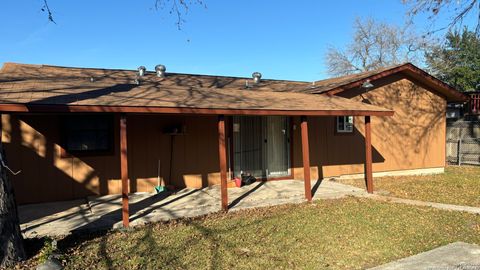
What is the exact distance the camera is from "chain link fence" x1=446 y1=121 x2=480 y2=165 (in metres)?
16.2

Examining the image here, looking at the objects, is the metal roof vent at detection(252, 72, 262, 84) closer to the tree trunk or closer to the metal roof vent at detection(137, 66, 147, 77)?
the metal roof vent at detection(137, 66, 147, 77)

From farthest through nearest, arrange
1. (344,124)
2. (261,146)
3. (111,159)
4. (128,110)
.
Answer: (344,124), (261,146), (111,159), (128,110)

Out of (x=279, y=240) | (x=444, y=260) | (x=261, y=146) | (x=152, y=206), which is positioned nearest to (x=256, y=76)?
(x=261, y=146)

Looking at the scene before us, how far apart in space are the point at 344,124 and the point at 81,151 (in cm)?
765

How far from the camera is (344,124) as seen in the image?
1200 centimetres

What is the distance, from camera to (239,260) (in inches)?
190

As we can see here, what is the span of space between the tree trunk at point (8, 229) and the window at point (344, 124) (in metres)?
9.27

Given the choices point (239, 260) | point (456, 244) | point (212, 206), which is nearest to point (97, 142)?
point (212, 206)

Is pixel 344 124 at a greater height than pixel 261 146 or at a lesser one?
greater

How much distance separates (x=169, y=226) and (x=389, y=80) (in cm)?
946

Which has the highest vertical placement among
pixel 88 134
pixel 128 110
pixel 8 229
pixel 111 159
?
pixel 128 110

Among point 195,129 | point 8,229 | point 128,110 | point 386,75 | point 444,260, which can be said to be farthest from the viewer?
point 386,75

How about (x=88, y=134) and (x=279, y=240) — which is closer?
(x=279, y=240)

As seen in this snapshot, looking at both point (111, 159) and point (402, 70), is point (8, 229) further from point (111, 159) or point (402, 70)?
point (402, 70)
